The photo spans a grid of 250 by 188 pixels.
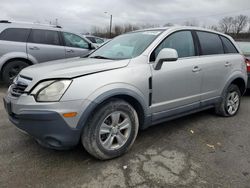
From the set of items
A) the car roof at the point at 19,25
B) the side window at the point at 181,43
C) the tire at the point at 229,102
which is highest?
the car roof at the point at 19,25

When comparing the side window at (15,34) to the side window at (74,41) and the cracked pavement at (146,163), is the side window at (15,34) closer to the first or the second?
the side window at (74,41)

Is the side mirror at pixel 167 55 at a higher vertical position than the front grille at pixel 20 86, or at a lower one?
higher

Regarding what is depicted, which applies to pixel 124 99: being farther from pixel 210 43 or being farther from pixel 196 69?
pixel 210 43

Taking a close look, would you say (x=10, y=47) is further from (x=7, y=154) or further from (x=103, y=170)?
(x=103, y=170)

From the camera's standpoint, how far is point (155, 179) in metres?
2.42

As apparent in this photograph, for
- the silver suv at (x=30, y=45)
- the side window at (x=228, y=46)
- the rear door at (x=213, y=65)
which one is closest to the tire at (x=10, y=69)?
the silver suv at (x=30, y=45)

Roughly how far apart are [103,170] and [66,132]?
62cm

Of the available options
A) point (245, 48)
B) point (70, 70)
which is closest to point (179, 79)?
point (70, 70)

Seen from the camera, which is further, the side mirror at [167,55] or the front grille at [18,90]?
the side mirror at [167,55]

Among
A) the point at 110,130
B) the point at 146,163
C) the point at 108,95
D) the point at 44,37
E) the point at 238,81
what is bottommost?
the point at 146,163

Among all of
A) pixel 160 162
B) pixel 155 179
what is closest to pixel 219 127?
pixel 160 162

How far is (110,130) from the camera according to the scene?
2.71 meters

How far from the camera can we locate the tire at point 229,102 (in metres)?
4.28

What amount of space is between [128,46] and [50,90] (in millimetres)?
1501
